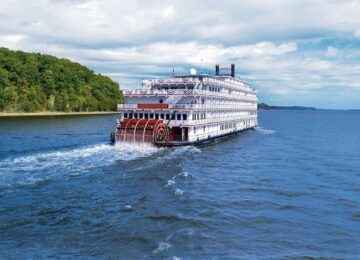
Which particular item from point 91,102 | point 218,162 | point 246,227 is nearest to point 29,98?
point 91,102

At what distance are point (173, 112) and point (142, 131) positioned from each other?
5.37 m

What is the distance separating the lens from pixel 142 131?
4647 cm

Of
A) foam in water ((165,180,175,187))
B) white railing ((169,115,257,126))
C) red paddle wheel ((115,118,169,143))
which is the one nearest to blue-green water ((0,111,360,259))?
foam in water ((165,180,175,187))

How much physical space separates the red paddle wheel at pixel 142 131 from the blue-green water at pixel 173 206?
315cm

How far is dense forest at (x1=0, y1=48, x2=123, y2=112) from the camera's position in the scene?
120812 mm

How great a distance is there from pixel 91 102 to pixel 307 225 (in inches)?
5618

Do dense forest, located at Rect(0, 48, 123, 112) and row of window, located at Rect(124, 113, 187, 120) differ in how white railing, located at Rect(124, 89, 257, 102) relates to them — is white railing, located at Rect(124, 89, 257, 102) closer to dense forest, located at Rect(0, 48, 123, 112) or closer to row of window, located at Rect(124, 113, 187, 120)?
row of window, located at Rect(124, 113, 187, 120)

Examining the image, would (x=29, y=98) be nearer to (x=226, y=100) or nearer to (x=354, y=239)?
(x=226, y=100)

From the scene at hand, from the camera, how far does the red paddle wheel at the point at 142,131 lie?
1804 inches

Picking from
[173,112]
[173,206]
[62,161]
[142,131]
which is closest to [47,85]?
[173,112]

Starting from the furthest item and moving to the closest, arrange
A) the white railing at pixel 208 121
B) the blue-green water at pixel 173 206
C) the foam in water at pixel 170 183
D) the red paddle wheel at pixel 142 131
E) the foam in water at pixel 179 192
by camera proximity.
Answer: the white railing at pixel 208 121 < the red paddle wheel at pixel 142 131 < the foam in water at pixel 170 183 < the foam in water at pixel 179 192 < the blue-green water at pixel 173 206

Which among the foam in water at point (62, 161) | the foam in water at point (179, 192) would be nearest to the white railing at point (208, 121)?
the foam in water at point (62, 161)

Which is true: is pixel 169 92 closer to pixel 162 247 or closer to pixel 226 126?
pixel 226 126

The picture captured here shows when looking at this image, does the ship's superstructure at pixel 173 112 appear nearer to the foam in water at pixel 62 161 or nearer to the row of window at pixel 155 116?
the row of window at pixel 155 116
